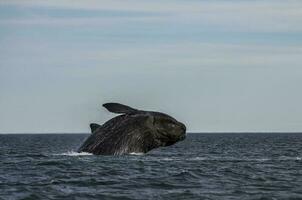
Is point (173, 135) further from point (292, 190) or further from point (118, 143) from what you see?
point (292, 190)

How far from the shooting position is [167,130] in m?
31.6

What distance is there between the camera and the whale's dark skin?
104 ft

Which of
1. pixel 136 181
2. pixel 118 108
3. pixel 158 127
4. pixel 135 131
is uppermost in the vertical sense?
pixel 118 108

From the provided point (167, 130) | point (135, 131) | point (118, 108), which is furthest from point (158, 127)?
point (118, 108)

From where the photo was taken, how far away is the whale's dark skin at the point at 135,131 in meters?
31.7

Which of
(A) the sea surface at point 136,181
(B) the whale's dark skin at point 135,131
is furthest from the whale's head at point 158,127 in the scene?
(A) the sea surface at point 136,181

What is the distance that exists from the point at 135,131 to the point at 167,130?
1.43m

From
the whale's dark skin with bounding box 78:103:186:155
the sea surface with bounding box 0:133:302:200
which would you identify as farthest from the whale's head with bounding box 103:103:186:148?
the sea surface with bounding box 0:133:302:200

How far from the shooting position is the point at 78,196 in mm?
20875

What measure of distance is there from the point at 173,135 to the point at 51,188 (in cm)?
980

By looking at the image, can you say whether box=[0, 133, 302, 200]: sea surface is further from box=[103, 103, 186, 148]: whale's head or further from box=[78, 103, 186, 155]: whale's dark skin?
box=[103, 103, 186, 148]: whale's head

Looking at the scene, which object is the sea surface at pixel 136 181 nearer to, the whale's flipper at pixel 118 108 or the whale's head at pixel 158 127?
the whale's head at pixel 158 127

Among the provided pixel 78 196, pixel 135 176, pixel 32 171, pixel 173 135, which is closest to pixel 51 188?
pixel 78 196

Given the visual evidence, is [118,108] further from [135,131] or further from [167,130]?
[167,130]
